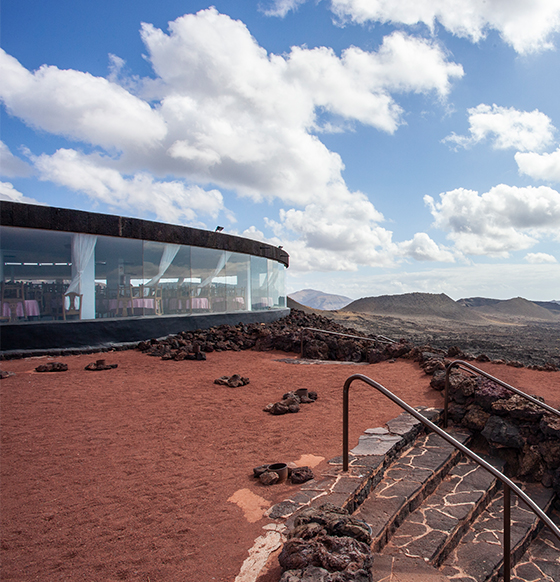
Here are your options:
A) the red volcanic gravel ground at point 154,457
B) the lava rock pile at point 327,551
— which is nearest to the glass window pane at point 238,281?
the red volcanic gravel ground at point 154,457

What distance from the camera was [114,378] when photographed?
6844mm

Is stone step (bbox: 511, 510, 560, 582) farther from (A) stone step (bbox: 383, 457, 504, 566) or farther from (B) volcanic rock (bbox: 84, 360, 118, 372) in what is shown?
(B) volcanic rock (bbox: 84, 360, 118, 372)

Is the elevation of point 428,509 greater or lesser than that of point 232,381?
lesser

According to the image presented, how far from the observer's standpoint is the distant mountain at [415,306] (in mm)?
42250

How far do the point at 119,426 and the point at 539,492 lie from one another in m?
5.19

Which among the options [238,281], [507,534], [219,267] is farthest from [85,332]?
[507,534]

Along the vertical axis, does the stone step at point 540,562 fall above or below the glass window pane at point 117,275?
below

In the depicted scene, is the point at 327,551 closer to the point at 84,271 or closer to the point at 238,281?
the point at 84,271

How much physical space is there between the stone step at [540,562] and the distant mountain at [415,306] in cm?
3826

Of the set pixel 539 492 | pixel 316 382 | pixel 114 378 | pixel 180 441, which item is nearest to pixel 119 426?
pixel 180 441

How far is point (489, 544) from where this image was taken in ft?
11.1

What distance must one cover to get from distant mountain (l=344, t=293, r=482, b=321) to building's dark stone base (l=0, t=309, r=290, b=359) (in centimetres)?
3341

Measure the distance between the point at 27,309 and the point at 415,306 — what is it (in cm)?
4346

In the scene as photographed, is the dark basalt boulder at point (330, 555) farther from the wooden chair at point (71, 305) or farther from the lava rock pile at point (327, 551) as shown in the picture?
the wooden chair at point (71, 305)
